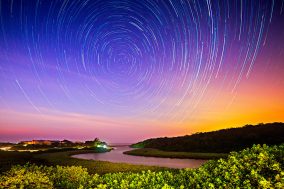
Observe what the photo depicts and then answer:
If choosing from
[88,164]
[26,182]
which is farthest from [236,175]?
[88,164]

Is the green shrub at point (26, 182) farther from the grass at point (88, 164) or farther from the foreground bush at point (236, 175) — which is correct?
the grass at point (88, 164)

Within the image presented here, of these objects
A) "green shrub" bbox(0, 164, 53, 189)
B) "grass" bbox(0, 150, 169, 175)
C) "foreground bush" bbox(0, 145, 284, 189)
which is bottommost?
"grass" bbox(0, 150, 169, 175)

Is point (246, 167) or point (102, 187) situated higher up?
point (246, 167)

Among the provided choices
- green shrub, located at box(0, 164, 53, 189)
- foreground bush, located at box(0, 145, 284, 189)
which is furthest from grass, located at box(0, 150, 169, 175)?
foreground bush, located at box(0, 145, 284, 189)

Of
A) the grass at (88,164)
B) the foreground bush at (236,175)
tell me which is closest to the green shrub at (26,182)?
the foreground bush at (236,175)

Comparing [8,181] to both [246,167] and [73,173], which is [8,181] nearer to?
[73,173]

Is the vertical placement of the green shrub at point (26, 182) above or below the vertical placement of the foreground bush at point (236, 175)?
below

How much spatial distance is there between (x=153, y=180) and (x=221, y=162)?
1.80 metres

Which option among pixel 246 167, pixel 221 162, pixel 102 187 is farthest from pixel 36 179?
pixel 246 167

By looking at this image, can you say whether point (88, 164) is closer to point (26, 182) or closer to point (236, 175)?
point (26, 182)

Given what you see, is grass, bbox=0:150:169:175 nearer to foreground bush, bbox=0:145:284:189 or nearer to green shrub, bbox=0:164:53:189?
green shrub, bbox=0:164:53:189

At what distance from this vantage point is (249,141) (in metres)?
61.3

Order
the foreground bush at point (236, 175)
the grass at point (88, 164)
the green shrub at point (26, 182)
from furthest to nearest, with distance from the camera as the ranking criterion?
the grass at point (88, 164) < the green shrub at point (26, 182) < the foreground bush at point (236, 175)

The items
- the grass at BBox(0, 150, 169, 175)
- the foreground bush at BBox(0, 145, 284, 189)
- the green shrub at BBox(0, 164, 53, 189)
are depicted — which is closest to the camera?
the foreground bush at BBox(0, 145, 284, 189)
